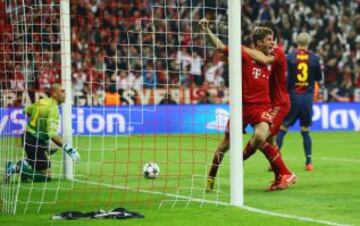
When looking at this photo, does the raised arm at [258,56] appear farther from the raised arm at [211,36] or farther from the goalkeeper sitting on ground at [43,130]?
the goalkeeper sitting on ground at [43,130]

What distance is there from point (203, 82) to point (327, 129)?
430 cm

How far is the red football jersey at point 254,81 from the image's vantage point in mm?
11852

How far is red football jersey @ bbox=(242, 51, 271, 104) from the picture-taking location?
38.9ft

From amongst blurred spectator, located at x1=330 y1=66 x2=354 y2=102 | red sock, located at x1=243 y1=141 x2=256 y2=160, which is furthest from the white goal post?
blurred spectator, located at x1=330 y1=66 x2=354 y2=102

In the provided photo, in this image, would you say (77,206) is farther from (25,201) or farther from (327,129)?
(327,129)

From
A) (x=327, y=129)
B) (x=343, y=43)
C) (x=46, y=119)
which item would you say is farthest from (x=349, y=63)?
(x=46, y=119)

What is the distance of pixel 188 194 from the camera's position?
11.8m

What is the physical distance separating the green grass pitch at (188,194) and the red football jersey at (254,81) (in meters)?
0.77

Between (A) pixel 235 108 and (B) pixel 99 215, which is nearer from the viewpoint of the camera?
(B) pixel 99 215

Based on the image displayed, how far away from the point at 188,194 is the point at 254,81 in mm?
1736

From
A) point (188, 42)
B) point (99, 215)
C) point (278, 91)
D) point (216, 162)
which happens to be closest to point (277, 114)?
point (278, 91)

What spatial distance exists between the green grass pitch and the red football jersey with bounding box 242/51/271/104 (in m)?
0.77

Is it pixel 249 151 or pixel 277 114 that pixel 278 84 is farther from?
pixel 249 151

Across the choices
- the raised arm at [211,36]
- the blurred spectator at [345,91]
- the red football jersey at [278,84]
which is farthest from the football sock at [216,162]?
the blurred spectator at [345,91]
